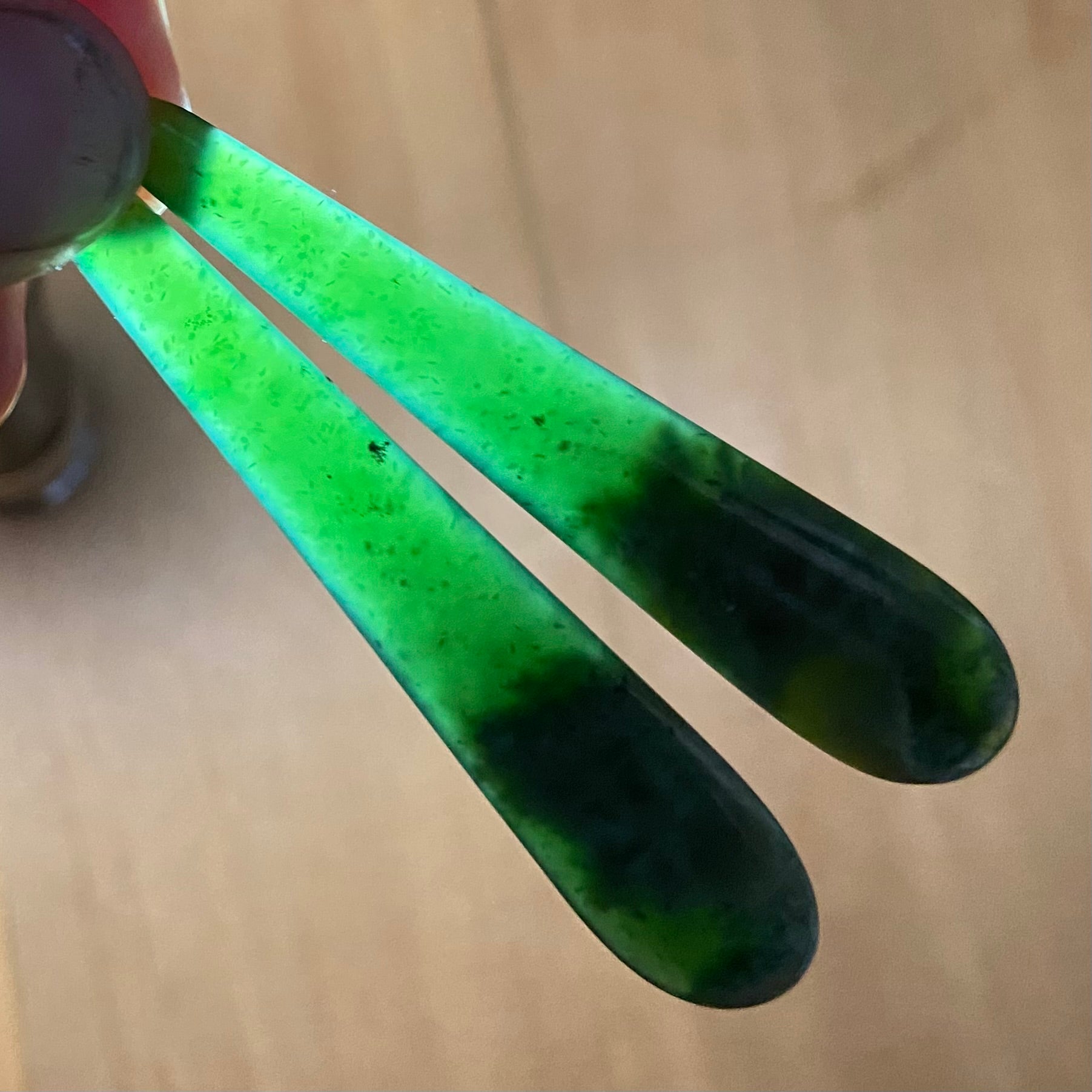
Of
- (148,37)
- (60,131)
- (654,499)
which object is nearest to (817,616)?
(654,499)

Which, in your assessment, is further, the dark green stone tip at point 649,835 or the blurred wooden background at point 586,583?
the blurred wooden background at point 586,583

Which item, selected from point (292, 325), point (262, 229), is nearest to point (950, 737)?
point (262, 229)

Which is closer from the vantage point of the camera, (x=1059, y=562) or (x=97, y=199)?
(x=97, y=199)

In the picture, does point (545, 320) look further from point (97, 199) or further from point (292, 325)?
point (97, 199)

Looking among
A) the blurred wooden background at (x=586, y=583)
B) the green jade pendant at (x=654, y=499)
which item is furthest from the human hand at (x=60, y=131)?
the blurred wooden background at (x=586, y=583)

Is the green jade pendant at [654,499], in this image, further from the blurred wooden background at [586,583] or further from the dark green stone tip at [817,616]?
the blurred wooden background at [586,583]

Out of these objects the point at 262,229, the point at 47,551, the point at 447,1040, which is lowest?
the point at 447,1040

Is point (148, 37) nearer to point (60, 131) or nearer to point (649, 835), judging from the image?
point (60, 131)
